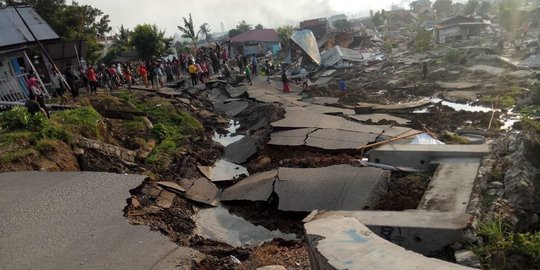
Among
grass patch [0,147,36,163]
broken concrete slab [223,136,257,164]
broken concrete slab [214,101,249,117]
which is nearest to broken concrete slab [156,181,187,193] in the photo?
broken concrete slab [223,136,257,164]

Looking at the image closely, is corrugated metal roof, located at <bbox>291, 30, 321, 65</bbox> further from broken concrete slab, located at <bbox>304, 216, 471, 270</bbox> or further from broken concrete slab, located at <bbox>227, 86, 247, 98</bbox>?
broken concrete slab, located at <bbox>304, 216, 471, 270</bbox>

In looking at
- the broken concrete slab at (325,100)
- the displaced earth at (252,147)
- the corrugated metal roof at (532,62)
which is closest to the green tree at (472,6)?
the corrugated metal roof at (532,62)

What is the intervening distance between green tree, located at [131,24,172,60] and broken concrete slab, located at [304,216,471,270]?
86.0 ft

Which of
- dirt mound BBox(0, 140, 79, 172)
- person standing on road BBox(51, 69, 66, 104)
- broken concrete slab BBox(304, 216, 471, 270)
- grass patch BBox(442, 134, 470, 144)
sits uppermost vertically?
person standing on road BBox(51, 69, 66, 104)

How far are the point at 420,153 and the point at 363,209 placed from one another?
2076 mm

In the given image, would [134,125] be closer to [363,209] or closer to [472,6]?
[363,209]

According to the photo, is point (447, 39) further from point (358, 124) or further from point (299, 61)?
point (358, 124)

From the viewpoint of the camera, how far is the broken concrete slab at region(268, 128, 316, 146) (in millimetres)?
10297

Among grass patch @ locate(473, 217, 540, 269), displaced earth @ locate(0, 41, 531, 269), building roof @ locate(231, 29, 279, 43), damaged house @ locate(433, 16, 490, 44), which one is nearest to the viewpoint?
A: grass patch @ locate(473, 217, 540, 269)

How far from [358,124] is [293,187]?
4.65m

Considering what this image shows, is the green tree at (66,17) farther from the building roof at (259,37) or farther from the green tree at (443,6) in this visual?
the green tree at (443,6)

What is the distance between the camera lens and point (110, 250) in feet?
16.7

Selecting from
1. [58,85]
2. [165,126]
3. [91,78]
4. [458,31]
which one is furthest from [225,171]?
[458,31]

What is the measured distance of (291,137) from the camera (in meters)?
10.7
